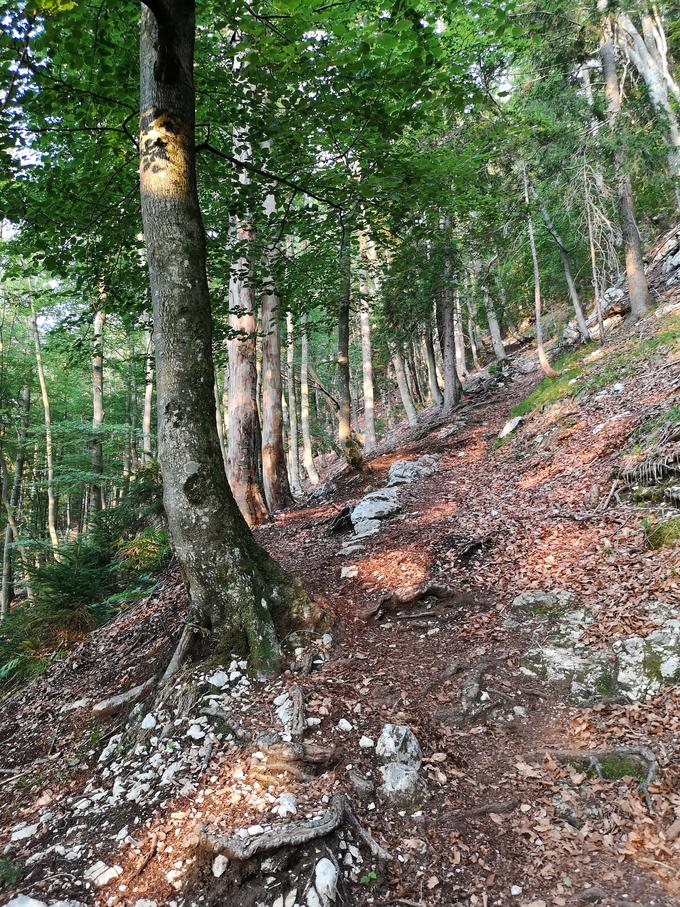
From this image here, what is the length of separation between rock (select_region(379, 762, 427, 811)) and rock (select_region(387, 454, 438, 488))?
24.5 ft

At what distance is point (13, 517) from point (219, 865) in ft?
56.5

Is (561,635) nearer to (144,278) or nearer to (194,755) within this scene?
(194,755)

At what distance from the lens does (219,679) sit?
144 inches

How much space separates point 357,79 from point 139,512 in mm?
9809

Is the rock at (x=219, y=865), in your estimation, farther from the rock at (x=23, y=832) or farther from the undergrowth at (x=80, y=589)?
the undergrowth at (x=80, y=589)

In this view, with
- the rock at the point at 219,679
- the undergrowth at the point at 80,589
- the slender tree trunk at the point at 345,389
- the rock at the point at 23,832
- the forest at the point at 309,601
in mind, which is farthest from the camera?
the slender tree trunk at the point at 345,389

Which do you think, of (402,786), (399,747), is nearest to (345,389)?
(399,747)

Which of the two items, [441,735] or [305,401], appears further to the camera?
[305,401]

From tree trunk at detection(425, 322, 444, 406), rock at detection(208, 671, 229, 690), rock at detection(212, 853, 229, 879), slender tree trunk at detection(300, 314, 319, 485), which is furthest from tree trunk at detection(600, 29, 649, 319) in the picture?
rock at detection(212, 853, 229, 879)

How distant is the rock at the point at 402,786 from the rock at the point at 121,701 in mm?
2132

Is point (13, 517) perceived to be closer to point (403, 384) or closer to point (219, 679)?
point (403, 384)

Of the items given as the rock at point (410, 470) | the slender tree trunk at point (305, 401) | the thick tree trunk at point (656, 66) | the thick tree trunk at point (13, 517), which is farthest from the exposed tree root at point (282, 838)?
the thick tree trunk at point (656, 66)

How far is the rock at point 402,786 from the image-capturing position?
9.41ft

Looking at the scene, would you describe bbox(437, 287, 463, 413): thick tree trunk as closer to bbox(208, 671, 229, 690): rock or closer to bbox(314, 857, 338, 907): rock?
bbox(208, 671, 229, 690): rock
